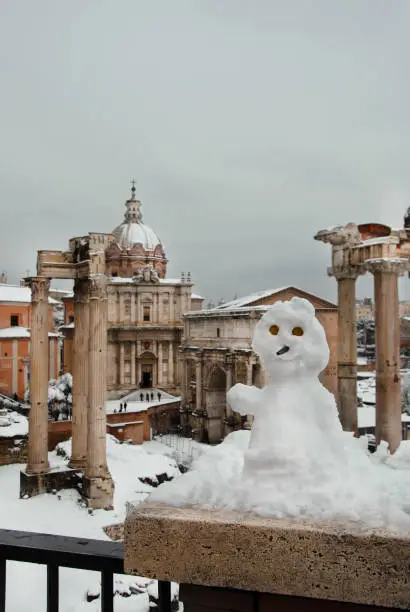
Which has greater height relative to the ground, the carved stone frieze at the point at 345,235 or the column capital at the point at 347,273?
the carved stone frieze at the point at 345,235

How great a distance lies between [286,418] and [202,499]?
2.64ft

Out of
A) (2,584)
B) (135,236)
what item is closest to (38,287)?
(2,584)

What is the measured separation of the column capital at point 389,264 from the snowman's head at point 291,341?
9.97 metres

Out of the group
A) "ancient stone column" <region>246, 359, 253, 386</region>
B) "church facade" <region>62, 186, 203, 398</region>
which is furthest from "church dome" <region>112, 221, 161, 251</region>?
"ancient stone column" <region>246, 359, 253, 386</region>

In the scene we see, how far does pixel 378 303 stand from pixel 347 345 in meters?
1.40

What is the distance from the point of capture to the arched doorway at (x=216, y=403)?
3275 centimetres

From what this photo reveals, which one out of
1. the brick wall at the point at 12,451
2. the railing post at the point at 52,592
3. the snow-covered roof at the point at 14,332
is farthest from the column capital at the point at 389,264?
the snow-covered roof at the point at 14,332

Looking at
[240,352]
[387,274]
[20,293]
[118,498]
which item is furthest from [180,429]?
[387,274]

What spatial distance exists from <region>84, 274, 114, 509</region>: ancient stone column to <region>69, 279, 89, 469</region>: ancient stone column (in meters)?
1.26

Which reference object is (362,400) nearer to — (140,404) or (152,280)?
(140,404)

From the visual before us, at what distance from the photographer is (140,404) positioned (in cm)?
3572

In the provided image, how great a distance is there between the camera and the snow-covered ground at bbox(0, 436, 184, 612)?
8820mm

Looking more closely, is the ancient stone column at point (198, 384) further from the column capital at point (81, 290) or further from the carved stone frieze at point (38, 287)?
the carved stone frieze at point (38, 287)

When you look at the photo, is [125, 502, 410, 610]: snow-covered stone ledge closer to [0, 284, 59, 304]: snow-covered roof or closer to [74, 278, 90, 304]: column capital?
[74, 278, 90, 304]: column capital
